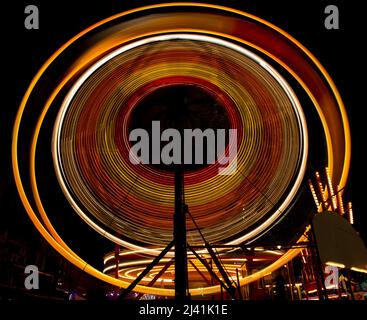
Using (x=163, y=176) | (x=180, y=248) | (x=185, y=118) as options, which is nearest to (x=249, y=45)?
(x=185, y=118)

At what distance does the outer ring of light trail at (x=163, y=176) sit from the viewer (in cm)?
422

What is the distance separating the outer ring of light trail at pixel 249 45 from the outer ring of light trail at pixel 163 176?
0.32 m

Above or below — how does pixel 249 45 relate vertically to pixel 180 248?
above

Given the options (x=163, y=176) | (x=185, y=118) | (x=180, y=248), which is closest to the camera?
(x=180, y=248)

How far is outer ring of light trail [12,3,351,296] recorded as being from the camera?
3.50 m

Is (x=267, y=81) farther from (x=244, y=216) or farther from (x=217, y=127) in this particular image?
(x=244, y=216)

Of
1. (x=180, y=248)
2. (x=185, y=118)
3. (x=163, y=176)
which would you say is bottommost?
(x=180, y=248)

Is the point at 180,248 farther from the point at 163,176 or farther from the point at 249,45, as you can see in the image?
the point at 249,45

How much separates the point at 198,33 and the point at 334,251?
2.81 m

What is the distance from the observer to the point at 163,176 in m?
4.64

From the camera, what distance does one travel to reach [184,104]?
374 cm

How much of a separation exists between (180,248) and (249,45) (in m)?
2.42

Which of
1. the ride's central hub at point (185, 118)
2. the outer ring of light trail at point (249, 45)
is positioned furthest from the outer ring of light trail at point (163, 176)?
the outer ring of light trail at point (249, 45)

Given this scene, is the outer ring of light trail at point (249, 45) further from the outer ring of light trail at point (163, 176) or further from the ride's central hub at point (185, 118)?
the ride's central hub at point (185, 118)
